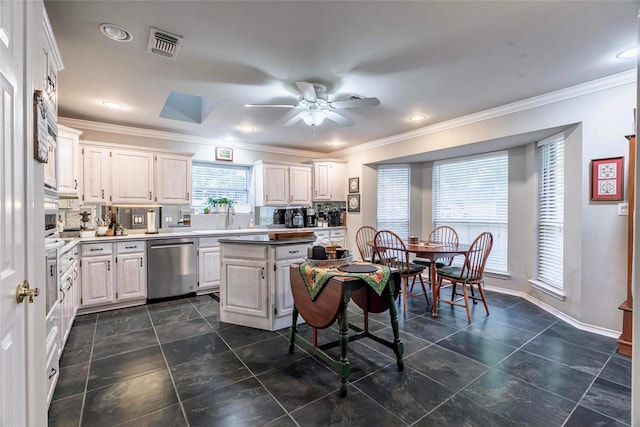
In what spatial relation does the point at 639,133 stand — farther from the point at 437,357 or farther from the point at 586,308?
the point at 586,308

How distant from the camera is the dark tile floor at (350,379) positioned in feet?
5.79

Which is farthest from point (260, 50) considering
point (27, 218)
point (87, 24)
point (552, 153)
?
point (552, 153)

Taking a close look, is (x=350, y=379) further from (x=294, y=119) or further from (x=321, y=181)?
(x=321, y=181)

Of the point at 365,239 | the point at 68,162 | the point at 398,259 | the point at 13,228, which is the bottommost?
the point at 398,259

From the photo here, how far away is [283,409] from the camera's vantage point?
1.82 meters

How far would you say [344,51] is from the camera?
2.29m

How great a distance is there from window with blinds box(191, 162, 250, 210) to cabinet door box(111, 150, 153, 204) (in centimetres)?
74

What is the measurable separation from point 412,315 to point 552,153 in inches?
104

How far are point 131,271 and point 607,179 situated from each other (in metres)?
5.27

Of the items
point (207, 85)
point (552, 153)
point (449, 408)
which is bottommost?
point (449, 408)

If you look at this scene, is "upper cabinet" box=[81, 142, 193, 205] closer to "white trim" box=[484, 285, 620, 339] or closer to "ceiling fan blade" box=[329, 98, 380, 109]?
"ceiling fan blade" box=[329, 98, 380, 109]

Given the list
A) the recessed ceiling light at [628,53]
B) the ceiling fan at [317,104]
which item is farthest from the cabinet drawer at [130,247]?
the recessed ceiling light at [628,53]

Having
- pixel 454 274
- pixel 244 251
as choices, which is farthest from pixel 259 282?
pixel 454 274

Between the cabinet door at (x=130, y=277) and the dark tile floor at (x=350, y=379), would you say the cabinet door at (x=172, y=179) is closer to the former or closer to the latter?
the cabinet door at (x=130, y=277)
